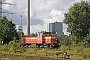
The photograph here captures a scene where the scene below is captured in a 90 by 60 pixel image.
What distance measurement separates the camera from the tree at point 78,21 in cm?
5672

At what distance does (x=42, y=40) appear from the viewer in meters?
50.2

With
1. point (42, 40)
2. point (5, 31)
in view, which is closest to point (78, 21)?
point (42, 40)

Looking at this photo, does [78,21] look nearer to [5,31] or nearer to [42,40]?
[42,40]

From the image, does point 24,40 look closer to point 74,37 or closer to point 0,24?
point 74,37

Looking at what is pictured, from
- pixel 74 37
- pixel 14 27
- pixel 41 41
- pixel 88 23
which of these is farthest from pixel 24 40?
pixel 14 27

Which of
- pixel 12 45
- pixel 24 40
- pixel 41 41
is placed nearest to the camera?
pixel 12 45

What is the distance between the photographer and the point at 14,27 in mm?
94062

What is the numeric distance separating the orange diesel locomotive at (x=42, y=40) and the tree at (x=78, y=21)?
27.4ft

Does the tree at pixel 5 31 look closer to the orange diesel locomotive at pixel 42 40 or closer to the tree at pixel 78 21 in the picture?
the orange diesel locomotive at pixel 42 40

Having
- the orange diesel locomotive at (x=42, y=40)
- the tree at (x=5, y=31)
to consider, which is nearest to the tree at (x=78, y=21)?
the orange diesel locomotive at (x=42, y=40)

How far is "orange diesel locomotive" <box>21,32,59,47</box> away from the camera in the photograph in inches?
1922

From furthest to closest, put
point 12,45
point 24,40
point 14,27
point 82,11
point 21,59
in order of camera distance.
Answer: point 14,27, point 82,11, point 24,40, point 12,45, point 21,59

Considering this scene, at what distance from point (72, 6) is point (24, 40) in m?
14.8

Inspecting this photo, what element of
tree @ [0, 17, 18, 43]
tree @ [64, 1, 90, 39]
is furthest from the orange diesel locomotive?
tree @ [0, 17, 18, 43]
